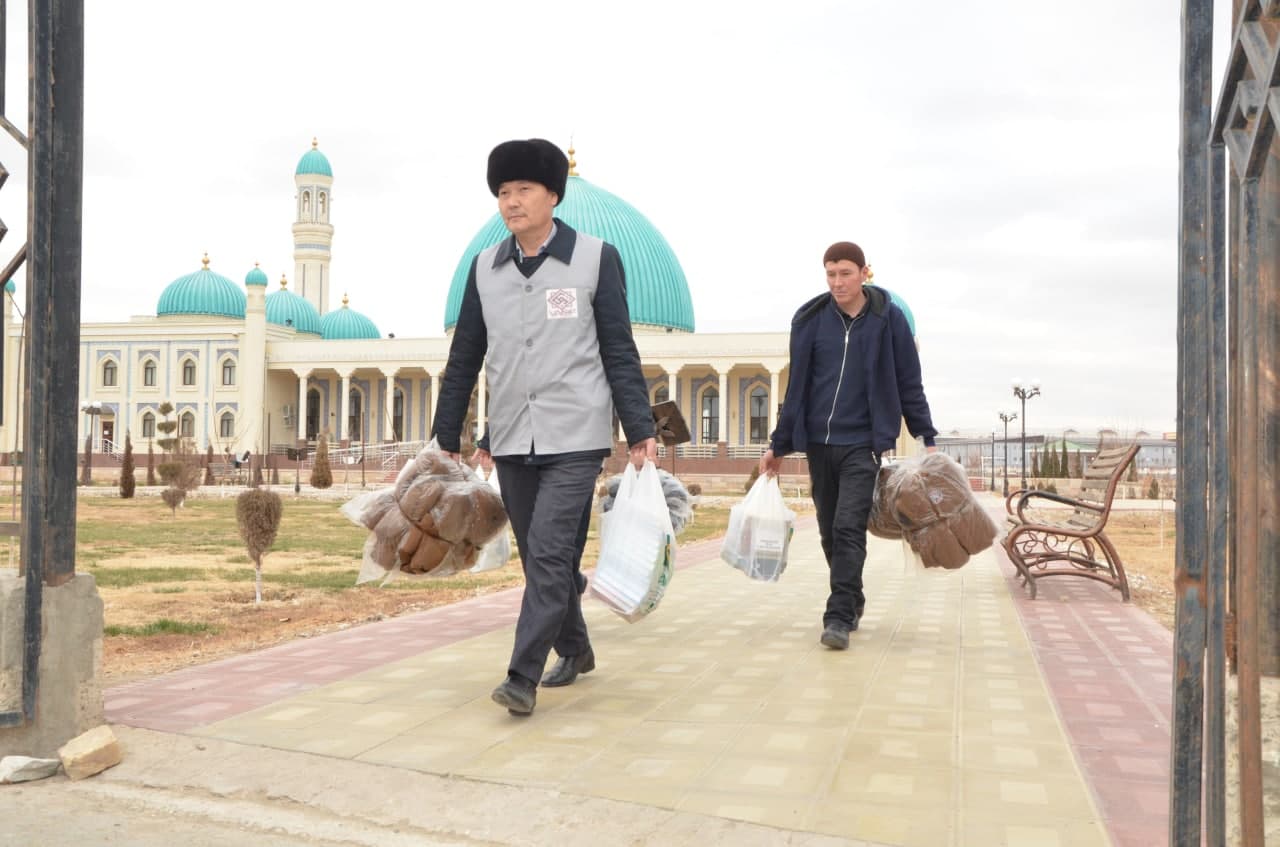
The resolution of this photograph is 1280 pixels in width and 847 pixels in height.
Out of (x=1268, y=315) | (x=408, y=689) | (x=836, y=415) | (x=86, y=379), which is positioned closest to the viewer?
(x=1268, y=315)

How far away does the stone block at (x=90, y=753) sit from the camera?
9.39 feet

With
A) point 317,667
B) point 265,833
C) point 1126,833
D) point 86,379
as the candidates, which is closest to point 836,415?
point 317,667

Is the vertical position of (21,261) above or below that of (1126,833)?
above

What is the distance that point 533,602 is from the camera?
3.44 meters

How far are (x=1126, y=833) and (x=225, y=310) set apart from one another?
5320cm

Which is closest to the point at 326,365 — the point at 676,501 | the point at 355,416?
the point at 355,416

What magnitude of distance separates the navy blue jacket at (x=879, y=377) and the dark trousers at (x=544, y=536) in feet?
5.01

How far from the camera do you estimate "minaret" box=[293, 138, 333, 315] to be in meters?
53.4

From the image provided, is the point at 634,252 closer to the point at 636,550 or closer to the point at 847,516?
the point at 847,516

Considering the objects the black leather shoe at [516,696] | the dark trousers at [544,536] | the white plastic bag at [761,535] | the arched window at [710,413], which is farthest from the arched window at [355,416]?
the black leather shoe at [516,696]

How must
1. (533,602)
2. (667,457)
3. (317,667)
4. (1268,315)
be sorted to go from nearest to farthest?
(1268,315), (533,602), (317,667), (667,457)

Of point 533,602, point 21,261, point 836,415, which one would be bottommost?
point 533,602

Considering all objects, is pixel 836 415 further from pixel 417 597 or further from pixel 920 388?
pixel 417 597

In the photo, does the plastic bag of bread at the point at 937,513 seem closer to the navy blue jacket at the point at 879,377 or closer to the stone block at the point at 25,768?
the navy blue jacket at the point at 879,377
